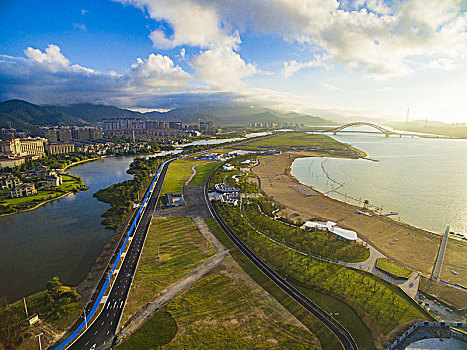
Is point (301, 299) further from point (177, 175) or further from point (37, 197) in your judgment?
point (37, 197)

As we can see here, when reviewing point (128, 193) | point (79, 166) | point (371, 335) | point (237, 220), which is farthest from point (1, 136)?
point (371, 335)

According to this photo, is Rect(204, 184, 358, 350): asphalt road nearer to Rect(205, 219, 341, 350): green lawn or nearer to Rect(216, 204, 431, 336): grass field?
Rect(205, 219, 341, 350): green lawn

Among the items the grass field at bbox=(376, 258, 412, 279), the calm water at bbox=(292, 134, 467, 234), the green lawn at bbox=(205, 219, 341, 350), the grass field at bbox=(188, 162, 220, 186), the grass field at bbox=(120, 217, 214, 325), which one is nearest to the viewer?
the green lawn at bbox=(205, 219, 341, 350)

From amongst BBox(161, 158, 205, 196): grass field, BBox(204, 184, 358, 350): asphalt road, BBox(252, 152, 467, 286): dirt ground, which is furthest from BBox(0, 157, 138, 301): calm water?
BBox(252, 152, 467, 286): dirt ground

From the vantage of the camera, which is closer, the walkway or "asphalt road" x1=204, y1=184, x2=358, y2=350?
"asphalt road" x1=204, y1=184, x2=358, y2=350

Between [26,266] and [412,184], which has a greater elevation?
[412,184]

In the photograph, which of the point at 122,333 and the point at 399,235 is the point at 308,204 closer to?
the point at 399,235
